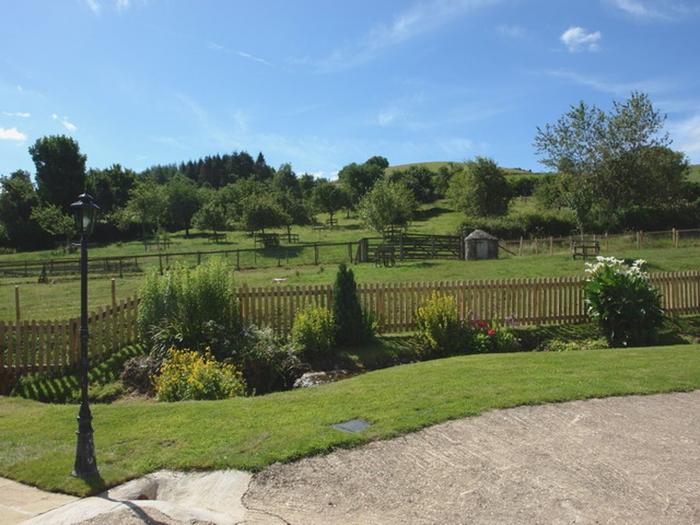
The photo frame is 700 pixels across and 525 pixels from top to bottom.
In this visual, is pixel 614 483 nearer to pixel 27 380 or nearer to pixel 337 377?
pixel 337 377

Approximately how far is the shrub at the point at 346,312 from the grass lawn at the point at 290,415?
2625 mm

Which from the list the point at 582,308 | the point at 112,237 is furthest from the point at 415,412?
the point at 112,237

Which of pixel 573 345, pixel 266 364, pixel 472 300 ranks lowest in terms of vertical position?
pixel 573 345

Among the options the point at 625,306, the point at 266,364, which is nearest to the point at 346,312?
the point at 266,364

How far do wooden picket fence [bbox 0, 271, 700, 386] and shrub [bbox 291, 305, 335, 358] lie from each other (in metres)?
1.02

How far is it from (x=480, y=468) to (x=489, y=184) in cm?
4869

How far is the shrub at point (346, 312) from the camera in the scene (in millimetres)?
12492

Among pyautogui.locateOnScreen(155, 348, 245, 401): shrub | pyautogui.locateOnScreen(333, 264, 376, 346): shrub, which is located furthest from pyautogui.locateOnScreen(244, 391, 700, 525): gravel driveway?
pyautogui.locateOnScreen(333, 264, 376, 346): shrub

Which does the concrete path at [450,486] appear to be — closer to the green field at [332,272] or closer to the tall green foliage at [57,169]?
the green field at [332,272]

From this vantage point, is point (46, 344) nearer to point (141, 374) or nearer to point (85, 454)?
point (141, 374)

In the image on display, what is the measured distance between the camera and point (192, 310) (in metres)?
11.2

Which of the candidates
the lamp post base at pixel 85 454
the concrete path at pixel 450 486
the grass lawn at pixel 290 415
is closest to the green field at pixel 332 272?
the grass lawn at pixel 290 415

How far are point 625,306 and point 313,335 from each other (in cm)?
712

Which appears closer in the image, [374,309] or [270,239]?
[374,309]
